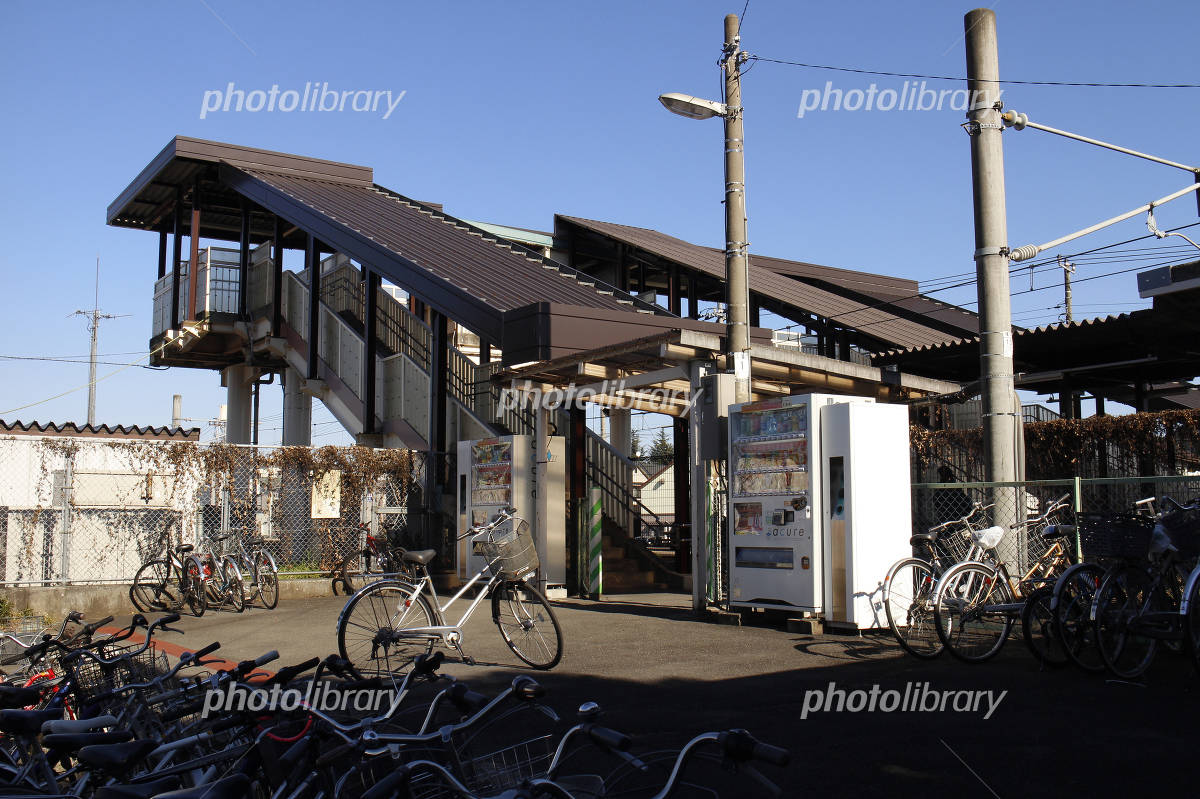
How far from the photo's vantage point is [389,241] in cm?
1667

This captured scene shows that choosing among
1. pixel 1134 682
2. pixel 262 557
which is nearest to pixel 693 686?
pixel 1134 682

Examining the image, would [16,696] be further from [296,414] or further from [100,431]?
[296,414]

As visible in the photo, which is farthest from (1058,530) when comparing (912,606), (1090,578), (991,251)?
(991,251)

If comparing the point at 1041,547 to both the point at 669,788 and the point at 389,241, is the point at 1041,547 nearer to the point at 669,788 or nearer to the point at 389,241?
the point at 669,788

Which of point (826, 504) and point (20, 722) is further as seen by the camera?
point (826, 504)

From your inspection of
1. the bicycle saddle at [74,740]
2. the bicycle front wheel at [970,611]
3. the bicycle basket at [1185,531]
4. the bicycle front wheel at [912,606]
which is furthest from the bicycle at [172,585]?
the bicycle basket at [1185,531]

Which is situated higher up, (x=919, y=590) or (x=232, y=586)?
(x=919, y=590)

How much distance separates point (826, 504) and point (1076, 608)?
2.77 meters

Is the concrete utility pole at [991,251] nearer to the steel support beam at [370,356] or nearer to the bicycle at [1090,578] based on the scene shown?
the bicycle at [1090,578]

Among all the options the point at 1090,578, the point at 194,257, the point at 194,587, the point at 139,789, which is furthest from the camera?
the point at 194,257

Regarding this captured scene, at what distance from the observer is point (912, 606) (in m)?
8.46

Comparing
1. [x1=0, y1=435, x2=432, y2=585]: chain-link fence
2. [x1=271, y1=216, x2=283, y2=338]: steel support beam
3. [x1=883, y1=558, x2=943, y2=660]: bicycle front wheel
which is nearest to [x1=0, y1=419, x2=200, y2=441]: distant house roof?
[x1=0, y1=435, x2=432, y2=585]: chain-link fence

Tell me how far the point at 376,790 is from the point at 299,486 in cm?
1321

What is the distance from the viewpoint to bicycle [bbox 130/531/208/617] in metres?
12.9
